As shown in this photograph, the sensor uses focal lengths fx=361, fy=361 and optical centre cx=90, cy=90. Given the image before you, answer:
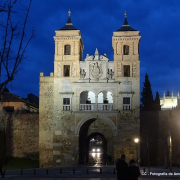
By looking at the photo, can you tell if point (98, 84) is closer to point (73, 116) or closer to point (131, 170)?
point (73, 116)

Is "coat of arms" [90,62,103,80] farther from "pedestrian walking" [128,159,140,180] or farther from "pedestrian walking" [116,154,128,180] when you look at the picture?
"pedestrian walking" [128,159,140,180]

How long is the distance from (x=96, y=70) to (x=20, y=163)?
12890 millimetres

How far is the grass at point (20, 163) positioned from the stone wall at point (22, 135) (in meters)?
0.70

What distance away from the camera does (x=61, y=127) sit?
1494 inches

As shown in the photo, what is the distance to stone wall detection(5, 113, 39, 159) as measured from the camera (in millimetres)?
40281

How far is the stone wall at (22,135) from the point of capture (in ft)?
132

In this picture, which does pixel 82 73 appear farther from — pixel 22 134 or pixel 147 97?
pixel 147 97

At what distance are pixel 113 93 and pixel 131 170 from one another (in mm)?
25313

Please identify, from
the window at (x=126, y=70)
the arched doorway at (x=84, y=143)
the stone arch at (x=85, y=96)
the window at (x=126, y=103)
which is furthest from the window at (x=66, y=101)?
the window at (x=126, y=70)

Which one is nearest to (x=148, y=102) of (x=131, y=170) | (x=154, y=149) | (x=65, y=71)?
(x=154, y=149)

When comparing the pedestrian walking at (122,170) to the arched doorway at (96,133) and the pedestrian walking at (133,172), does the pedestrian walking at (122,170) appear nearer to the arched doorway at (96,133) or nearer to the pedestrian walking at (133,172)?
the pedestrian walking at (133,172)

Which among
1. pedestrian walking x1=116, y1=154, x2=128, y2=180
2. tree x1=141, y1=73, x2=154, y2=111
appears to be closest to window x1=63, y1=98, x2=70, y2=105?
tree x1=141, y1=73, x2=154, y2=111

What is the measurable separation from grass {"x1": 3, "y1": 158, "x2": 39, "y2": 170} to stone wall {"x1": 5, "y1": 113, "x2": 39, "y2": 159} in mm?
700

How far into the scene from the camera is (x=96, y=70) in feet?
125
